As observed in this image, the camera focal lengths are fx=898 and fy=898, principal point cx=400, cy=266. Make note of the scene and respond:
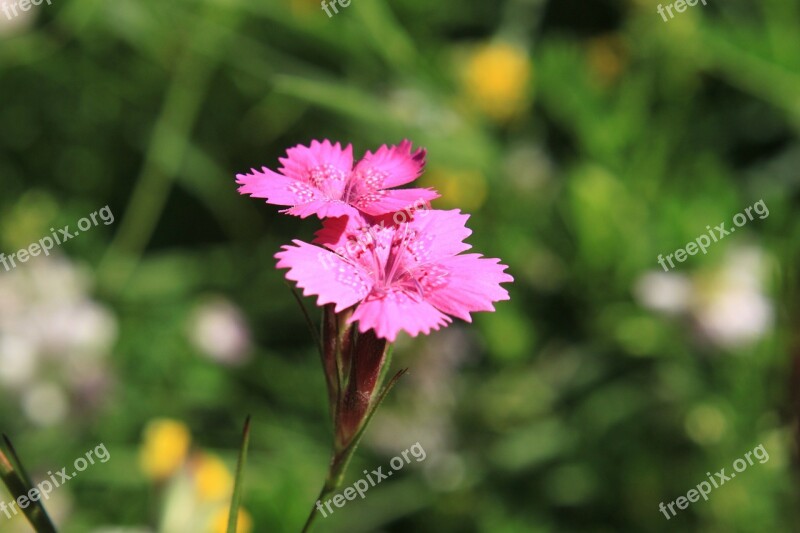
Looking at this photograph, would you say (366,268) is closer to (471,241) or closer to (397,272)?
(397,272)

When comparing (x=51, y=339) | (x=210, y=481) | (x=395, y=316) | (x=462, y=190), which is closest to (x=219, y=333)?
(x=51, y=339)

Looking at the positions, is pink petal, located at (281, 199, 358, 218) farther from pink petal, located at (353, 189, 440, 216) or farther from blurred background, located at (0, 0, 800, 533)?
blurred background, located at (0, 0, 800, 533)

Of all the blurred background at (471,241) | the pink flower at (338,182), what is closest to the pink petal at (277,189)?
the pink flower at (338,182)

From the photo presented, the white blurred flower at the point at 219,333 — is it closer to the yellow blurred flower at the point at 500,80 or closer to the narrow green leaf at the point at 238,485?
the yellow blurred flower at the point at 500,80

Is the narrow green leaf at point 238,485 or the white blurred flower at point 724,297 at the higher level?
the white blurred flower at point 724,297

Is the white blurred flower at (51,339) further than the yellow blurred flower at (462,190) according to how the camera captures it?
No

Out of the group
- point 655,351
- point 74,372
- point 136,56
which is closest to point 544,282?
point 655,351

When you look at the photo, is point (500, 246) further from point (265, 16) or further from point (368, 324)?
point (368, 324)
